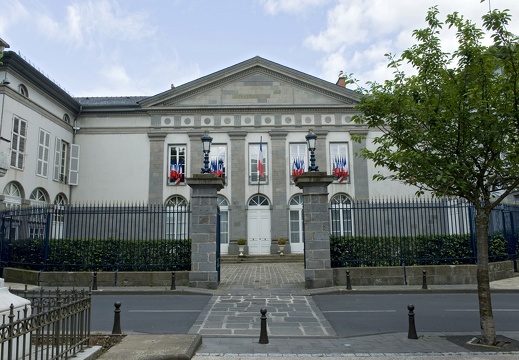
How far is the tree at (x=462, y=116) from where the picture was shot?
259 inches

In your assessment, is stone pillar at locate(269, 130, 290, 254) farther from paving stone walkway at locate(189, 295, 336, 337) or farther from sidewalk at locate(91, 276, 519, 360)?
sidewalk at locate(91, 276, 519, 360)

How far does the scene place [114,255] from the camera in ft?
43.7

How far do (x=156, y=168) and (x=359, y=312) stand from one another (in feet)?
60.1

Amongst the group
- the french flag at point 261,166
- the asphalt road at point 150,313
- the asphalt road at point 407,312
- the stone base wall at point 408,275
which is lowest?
A: the asphalt road at point 407,312

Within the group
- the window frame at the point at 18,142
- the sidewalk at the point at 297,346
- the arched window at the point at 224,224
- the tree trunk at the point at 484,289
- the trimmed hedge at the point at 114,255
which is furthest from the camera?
the arched window at the point at 224,224

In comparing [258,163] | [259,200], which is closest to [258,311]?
[259,200]

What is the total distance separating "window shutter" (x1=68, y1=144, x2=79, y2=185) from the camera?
967 inches

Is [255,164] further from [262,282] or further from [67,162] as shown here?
[262,282]

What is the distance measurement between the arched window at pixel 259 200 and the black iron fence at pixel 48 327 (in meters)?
19.1

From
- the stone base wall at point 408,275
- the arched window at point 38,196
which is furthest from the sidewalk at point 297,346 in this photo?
the arched window at point 38,196

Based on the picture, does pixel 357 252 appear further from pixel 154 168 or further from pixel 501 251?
pixel 154 168

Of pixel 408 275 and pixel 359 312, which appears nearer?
pixel 359 312

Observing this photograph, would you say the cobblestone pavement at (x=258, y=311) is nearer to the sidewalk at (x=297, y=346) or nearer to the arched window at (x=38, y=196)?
the sidewalk at (x=297, y=346)

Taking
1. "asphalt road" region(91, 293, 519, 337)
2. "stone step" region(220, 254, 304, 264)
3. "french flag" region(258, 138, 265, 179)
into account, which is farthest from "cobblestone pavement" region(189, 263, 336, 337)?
"french flag" region(258, 138, 265, 179)
